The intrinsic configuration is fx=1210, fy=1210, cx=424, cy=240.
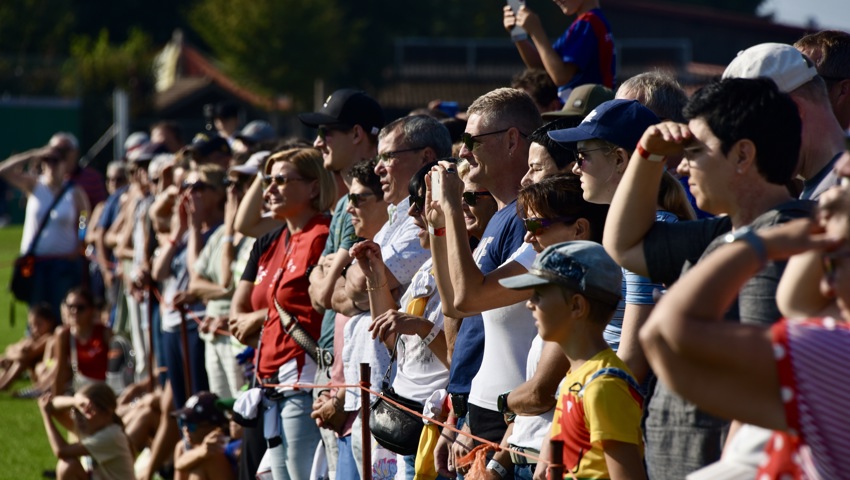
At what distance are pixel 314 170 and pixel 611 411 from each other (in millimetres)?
3641

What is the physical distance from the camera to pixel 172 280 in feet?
31.1

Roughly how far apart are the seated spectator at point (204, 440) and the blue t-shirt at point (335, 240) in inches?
62.3

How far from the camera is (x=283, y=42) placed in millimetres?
37750

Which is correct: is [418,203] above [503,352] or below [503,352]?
above

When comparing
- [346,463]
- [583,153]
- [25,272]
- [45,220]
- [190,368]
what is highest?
[583,153]

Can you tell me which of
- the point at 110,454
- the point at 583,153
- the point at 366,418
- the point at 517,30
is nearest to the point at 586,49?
the point at 517,30

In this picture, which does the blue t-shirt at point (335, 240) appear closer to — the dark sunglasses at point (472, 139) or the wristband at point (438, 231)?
the dark sunglasses at point (472, 139)

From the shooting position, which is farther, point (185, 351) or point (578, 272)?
point (185, 351)

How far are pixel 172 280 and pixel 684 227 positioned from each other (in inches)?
257

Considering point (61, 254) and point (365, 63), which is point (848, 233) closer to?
point (61, 254)

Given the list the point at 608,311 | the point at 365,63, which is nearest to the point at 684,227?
the point at 608,311

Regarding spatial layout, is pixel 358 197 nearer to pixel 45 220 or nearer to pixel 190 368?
pixel 190 368

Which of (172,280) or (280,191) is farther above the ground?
(280,191)

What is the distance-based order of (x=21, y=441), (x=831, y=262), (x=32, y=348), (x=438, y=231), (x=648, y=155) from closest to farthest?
1. (x=831, y=262)
2. (x=648, y=155)
3. (x=438, y=231)
4. (x=21, y=441)
5. (x=32, y=348)
